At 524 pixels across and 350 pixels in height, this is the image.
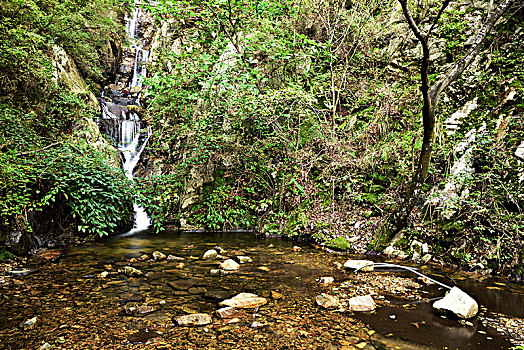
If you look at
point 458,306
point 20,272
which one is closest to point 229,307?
point 458,306

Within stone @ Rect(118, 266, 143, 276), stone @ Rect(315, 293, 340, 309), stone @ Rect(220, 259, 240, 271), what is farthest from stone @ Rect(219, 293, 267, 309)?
stone @ Rect(118, 266, 143, 276)

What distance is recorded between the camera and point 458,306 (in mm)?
3240

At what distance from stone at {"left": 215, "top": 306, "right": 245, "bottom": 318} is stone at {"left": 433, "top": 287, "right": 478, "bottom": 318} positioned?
7.88 feet

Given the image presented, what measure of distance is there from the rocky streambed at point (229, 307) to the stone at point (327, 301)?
1.3 inches

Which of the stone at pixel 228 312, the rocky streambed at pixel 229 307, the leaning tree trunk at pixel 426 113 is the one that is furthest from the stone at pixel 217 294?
the leaning tree trunk at pixel 426 113

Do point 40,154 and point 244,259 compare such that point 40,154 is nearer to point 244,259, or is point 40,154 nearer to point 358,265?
point 244,259

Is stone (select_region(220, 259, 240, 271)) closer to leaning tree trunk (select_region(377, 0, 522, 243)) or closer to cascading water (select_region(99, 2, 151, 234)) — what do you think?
leaning tree trunk (select_region(377, 0, 522, 243))

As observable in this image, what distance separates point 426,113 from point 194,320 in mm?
5081

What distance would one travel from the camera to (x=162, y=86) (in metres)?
7.80

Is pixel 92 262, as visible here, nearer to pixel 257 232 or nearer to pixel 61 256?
pixel 61 256

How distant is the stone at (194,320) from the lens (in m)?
3.09

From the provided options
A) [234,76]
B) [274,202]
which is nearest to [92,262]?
[274,202]

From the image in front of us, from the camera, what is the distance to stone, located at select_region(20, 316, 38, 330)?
293 cm

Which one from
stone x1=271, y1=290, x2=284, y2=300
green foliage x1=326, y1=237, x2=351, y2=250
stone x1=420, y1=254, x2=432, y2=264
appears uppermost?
stone x1=420, y1=254, x2=432, y2=264
